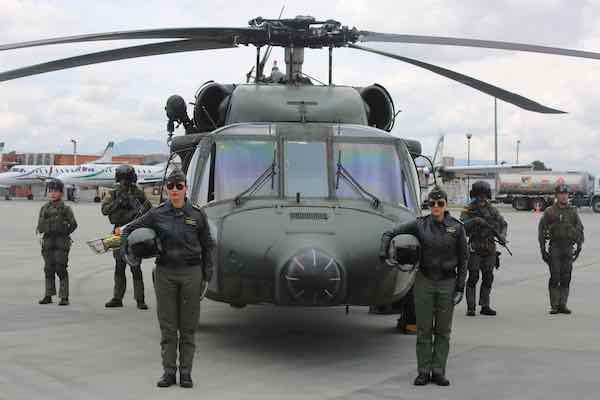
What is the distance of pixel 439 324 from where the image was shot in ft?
18.4

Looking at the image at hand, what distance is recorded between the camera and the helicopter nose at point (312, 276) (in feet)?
17.3

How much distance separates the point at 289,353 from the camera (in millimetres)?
6609

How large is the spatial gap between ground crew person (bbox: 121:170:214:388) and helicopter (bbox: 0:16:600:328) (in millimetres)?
394

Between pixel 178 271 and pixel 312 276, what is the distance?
39.4 inches

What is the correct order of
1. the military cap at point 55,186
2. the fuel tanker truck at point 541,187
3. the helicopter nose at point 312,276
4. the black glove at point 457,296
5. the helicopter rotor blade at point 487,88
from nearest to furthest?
the helicopter nose at point 312,276, the black glove at point 457,296, the helicopter rotor blade at point 487,88, the military cap at point 55,186, the fuel tanker truck at point 541,187

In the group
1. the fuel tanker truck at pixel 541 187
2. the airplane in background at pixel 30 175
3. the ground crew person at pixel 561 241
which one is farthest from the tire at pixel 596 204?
the ground crew person at pixel 561 241

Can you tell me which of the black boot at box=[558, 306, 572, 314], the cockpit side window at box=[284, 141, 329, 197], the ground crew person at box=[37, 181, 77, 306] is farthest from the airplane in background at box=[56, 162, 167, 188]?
the cockpit side window at box=[284, 141, 329, 197]

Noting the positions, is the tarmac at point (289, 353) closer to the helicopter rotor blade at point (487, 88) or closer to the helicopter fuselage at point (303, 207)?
the helicopter fuselage at point (303, 207)

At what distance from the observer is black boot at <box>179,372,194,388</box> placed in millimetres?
5363

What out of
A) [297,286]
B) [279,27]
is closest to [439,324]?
A: [297,286]

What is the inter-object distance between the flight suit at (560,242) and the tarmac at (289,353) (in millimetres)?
315

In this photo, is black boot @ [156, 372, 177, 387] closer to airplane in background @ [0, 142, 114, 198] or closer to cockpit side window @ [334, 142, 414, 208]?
cockpit side window @ [334, 142, 414, 208]

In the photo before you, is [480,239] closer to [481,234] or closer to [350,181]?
[481,234]

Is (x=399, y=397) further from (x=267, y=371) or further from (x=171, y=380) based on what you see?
(x=171, y=380)
